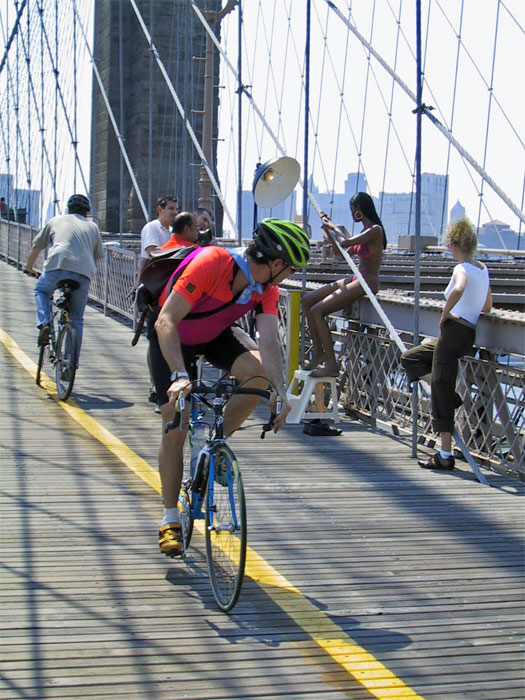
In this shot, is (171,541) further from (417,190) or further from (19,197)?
(19,197)

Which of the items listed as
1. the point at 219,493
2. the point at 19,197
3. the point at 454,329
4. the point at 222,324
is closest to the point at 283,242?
the point at 222,324

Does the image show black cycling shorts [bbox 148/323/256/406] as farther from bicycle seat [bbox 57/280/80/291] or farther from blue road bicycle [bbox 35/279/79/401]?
bicycle seat [bbox 57/280/80/291]

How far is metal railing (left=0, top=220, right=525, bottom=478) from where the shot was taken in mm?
5488

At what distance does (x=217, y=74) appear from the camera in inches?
1086

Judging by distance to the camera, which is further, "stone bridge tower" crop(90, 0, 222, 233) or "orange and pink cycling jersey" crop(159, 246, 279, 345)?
"stone bridge tower" crop(90, 0, 222, 233)

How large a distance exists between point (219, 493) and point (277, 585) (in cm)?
44

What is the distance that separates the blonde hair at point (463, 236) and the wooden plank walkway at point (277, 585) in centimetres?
121

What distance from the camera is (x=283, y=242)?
140 inches

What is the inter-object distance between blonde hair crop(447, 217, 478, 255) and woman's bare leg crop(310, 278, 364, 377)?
59.2 inches

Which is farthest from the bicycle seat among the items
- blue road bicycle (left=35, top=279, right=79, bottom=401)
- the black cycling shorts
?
the black cycling shorts

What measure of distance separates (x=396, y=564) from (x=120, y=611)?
1151 millimetres

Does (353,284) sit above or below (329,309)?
above

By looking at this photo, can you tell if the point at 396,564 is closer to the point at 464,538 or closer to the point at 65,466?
the point at 464,538

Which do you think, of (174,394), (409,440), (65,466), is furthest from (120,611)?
(409,440)
